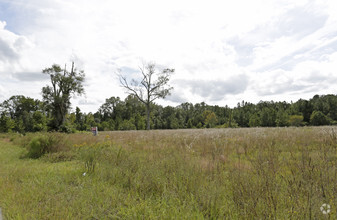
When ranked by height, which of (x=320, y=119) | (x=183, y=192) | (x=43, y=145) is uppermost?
(x=320, y=119)

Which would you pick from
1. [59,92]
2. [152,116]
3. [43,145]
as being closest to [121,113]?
[152,116]

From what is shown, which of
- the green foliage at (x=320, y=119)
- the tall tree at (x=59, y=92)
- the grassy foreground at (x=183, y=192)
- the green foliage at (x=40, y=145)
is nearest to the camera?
the grassy foreground at (x=183, y=192)

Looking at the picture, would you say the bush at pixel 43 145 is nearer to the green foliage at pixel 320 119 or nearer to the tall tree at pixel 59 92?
the tall tree at pixel 59 92

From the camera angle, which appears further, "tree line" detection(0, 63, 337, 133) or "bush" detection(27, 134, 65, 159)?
"tree line" detection(0, 63, 337, 133)

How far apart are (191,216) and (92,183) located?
2738 mm

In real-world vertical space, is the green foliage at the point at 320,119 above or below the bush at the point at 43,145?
above

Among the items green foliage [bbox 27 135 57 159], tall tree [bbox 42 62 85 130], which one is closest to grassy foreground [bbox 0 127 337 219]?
green foliage [bbox 27 135 57 159]

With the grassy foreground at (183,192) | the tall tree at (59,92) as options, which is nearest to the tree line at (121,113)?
the tall tree at (59,92)

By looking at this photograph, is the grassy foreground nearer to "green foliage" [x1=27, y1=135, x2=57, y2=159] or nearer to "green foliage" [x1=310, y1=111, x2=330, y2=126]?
"green foliage" [x1=27, y1=135, x2=57, y2=159]

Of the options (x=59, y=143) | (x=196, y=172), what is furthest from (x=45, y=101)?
(x=196, y=172)

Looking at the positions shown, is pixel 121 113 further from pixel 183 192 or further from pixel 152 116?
pixel 183 192

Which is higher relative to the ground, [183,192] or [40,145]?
[40,145]

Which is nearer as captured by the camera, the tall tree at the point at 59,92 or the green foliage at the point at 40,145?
the green foliage at the point at 40,145

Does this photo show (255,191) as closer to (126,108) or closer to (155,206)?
(155,206)
